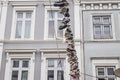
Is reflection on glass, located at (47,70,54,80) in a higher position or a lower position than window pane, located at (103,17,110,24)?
lower

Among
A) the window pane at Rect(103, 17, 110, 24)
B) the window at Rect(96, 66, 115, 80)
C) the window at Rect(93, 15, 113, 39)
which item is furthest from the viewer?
the window pane at Rect(103, 17, 110, 24)

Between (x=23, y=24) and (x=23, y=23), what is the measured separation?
0.22 feet

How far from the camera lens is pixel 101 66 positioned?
1379 centimetres

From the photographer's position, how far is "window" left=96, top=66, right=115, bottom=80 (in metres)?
13.5

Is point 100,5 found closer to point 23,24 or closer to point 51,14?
point 51,14

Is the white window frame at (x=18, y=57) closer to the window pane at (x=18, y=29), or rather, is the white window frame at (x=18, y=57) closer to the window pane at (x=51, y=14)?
the window pane at (x=18, y=29)

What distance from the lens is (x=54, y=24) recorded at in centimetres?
1489

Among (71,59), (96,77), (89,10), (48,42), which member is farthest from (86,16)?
(71,59)

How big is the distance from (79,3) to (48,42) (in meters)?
3.03

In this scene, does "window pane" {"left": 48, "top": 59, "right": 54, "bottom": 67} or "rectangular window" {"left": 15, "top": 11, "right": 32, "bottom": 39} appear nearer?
"window pane" {"left": 48, "top": 59, "right": 54, "bottom": 67}

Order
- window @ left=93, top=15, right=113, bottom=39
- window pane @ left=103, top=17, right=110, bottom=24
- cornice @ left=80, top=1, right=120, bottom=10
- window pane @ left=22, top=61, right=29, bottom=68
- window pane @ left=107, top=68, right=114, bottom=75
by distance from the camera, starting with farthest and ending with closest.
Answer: cornice @ left=80, top=1, right=120, bottom=10 < window pane @ left=103, top=17, right=110, bottom=24 < window @ left=93, top=15, right=113, bottom=39 < window pane @ left=22, top=61, right=29, bottom=68 < window pane @ left=107, top=68, right=114, bottom=75

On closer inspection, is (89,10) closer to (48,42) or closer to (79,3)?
(79,3)

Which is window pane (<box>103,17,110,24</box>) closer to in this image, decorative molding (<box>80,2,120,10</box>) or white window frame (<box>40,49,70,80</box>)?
decorative molding (<box>80,2,120,10</box>)

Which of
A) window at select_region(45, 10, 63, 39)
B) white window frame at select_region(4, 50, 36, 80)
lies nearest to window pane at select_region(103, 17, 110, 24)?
window at select_region(45, 10, 63, 39)
